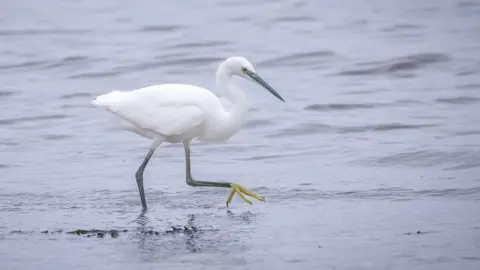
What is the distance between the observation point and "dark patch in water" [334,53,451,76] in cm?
1505

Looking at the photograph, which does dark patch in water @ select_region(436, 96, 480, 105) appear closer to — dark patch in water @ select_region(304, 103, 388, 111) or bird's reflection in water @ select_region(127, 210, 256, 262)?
dark patch in water @ select_region(304, 103, 388, 111)

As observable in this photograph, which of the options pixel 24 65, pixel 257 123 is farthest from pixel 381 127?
pixel 24 65

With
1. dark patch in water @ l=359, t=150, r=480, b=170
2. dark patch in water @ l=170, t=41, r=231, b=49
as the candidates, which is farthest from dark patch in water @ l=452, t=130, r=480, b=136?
dark patch in water @ l=170, t=41, r=231, b=49

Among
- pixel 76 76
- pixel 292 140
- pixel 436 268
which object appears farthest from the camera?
pixel 76 76

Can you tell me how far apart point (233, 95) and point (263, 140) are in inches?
106

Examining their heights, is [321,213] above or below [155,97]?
below

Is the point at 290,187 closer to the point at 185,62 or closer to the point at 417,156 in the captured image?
the point at 417,156

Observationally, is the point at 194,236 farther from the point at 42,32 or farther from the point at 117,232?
the point at 42,32

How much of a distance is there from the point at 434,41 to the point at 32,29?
716 centimetres

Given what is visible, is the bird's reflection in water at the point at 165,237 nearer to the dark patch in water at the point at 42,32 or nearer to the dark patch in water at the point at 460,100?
the dark patch in water at the point at 460,100

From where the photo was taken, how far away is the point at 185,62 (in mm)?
16281

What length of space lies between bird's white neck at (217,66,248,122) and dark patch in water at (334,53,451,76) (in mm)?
6466

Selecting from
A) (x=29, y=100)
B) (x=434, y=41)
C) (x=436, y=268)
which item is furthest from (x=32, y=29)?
(x=436, y=268)

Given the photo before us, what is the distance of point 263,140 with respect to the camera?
11391 millimetres
